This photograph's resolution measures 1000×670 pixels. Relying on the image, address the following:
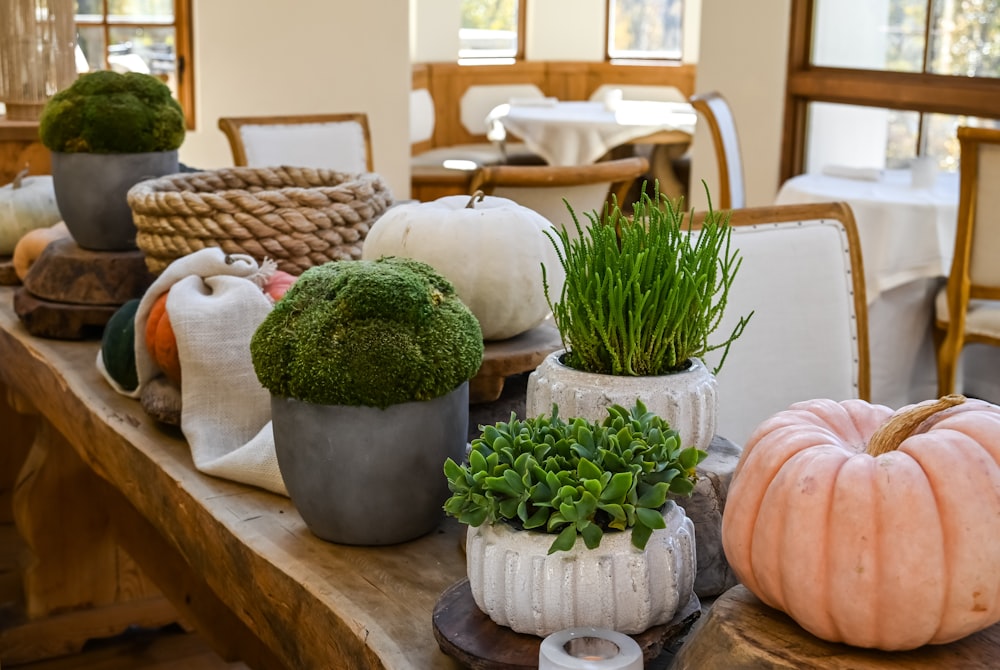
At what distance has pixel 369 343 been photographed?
955 millimetres

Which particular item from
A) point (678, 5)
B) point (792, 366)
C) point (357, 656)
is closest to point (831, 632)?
point (357, 656)

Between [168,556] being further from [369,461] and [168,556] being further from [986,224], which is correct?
[986,224]

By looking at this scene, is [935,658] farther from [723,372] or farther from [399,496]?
[723,372]

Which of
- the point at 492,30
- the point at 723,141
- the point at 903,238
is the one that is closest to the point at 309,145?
the point at 723,141

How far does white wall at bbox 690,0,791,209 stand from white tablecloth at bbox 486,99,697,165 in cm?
95

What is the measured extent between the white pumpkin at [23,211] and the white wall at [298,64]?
134 inches

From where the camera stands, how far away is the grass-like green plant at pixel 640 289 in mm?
953

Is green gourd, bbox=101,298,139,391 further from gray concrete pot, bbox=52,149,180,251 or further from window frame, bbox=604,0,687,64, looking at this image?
window frame, bbox=604,0,687,64

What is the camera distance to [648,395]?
0.95 metres

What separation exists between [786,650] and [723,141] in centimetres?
320

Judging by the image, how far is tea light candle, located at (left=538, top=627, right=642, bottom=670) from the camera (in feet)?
2.33

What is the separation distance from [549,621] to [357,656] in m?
0.19

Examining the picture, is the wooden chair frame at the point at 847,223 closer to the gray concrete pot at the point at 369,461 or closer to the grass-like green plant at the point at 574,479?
the gray concrete pot at the point at 369,461

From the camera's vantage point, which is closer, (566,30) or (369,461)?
(369,461)
